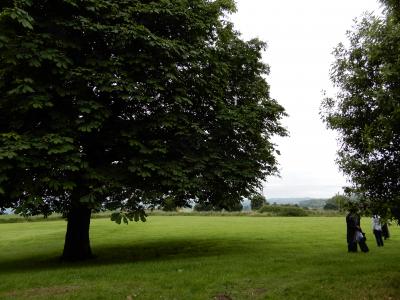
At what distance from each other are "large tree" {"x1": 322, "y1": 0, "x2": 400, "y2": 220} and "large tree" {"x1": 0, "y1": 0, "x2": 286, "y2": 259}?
6.91 m

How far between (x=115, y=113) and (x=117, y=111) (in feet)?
0.61

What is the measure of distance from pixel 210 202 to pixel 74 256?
7103 millimetres

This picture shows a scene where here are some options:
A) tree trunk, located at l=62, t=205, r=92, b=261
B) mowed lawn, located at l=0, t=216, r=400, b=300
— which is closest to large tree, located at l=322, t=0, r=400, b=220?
mowed lawn, located at l=0, t=216, r=400, b=300

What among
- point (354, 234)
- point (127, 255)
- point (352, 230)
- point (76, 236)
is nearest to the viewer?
point (354, 234)

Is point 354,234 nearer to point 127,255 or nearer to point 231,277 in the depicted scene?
point 231,277

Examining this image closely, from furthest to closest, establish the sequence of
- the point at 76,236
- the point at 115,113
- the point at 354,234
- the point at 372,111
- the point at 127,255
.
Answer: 1. the point at 127,255
2. the point at 76,236
3. the point at 354,234
4. the point at 115,113
5. the point at 372,111

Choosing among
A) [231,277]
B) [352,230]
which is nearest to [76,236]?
[231,277]

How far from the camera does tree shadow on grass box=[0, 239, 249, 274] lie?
2092cm

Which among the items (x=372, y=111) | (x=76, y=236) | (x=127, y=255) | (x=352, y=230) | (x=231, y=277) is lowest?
(x=231, y=277)

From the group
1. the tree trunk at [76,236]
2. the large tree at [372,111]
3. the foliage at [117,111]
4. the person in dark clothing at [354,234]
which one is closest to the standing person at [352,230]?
the person in dark clothing at [354,234]

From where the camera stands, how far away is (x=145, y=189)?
1905 cm

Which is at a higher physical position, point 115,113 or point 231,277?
point 115,113

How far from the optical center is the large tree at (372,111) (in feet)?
38.2

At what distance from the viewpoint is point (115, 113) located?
21.0 m
